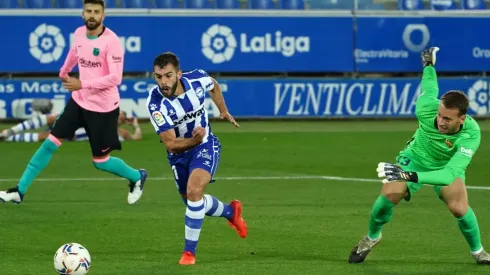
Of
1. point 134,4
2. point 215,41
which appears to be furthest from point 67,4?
point 215,41

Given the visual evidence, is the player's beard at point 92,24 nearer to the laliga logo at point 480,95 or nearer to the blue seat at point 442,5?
the laliga logo at point 480,95

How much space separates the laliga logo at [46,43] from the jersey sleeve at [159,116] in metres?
15.4

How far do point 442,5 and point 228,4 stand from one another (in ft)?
16.9

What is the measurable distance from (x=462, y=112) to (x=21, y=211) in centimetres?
585

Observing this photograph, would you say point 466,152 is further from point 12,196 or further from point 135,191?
point 12,196

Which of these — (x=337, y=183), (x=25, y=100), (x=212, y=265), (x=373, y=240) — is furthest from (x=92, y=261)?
(x=25, y=100)

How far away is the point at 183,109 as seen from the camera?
1012 cm

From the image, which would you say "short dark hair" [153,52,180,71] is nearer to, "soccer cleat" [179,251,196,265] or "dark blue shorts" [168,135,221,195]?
"dark blue shorts" [168,135,221,195]

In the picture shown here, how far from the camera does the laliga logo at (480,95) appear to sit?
2652cm

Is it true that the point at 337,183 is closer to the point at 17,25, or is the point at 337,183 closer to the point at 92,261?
the point at 92,261

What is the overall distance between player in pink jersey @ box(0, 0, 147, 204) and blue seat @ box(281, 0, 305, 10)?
13650 mm

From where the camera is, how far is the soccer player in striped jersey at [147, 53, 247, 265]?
9719 millimetres

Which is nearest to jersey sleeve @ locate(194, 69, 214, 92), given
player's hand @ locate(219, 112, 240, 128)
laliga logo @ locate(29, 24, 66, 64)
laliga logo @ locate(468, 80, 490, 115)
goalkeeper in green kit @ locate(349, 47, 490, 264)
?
player's hand @ locate(219, 112, 240, 128)

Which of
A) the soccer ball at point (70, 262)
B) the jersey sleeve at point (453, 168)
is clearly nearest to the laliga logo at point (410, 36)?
the jersey sleeve at point (453, 168)
